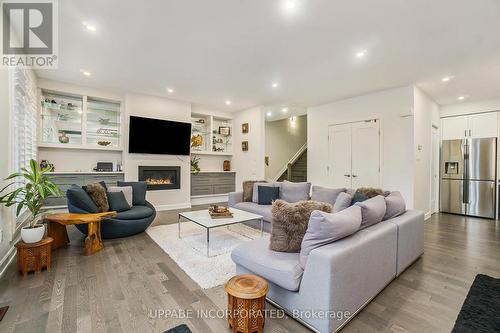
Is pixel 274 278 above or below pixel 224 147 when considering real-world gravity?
below

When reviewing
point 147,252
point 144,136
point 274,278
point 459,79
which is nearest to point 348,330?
point 274,278

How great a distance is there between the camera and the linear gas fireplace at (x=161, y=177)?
19.2 ft

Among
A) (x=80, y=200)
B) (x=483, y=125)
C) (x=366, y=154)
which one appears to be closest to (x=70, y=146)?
(x=80, y=200)

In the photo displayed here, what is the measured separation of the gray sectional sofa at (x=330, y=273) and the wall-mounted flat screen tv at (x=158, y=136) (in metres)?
4.47

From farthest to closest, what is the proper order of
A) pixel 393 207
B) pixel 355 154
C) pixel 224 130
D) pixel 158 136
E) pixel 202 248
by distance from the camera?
pixel 224 130
pixel 158 136
pixel 355 154
pixel 202 248
pixel 393 207

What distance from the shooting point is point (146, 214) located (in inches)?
155

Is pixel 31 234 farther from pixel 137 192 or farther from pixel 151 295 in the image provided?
pixel 137 192

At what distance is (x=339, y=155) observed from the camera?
19.5ft

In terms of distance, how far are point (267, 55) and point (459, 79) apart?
12.5 ft

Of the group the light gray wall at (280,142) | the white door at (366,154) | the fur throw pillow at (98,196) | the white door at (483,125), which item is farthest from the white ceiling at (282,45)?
the light gray wall at (280,142)

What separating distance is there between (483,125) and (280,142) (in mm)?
5887

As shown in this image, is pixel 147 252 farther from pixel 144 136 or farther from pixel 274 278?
pixel 144 136
